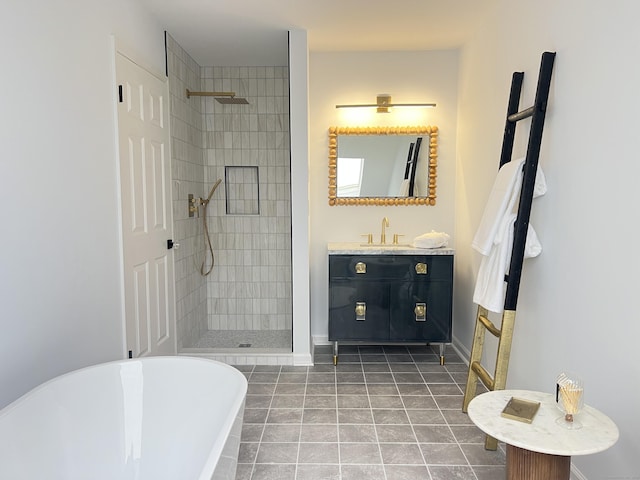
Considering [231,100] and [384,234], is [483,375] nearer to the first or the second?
[384,234]

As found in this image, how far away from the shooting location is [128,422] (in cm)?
173

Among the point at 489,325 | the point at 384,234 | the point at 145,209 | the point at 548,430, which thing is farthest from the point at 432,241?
the point at 145,209

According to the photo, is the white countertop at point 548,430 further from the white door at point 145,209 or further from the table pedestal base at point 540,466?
the white door at point 145,209

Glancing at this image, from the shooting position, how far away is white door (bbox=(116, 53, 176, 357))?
255cm

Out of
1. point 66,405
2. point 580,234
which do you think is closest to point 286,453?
point 66,405

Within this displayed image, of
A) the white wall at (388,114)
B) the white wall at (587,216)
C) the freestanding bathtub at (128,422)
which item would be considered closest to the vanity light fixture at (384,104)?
the white wall at (388,114)

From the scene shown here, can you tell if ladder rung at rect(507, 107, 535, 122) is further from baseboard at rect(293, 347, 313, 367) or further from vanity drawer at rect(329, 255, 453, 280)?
baseboard at rect(293, 347, 313, 367)

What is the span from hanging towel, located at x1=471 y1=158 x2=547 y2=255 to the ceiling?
1.26 metres

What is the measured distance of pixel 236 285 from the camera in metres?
4.22

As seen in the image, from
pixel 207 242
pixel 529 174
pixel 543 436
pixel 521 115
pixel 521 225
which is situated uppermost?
pixel 521 115

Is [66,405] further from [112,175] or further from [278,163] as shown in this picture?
[278,163]

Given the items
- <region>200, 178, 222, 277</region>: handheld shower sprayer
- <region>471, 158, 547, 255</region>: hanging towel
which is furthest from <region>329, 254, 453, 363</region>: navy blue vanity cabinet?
<region>200, 178, 222, 277</region>: handheld shower sprayer

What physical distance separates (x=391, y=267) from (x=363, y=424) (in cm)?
126

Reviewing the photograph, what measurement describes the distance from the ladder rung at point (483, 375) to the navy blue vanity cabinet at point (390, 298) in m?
0.92
